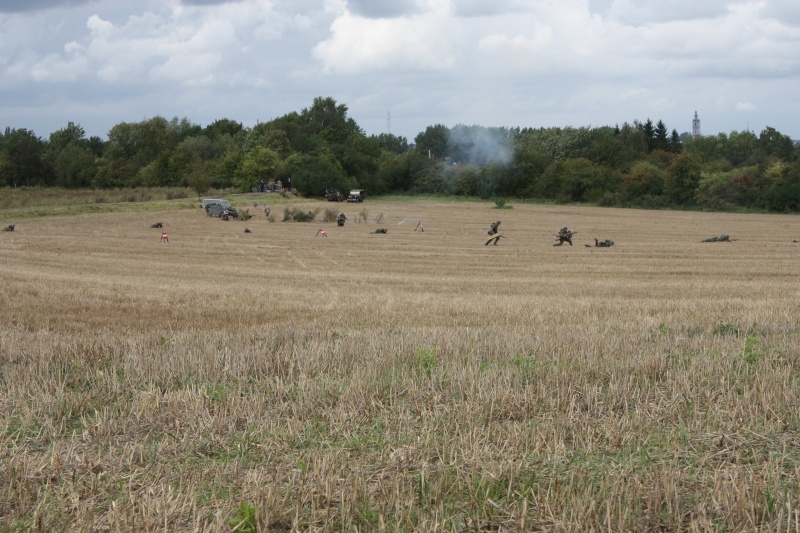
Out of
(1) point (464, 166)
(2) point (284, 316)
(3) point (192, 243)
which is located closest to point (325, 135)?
(1) point (464, 166)

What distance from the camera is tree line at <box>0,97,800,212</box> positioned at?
82.0m

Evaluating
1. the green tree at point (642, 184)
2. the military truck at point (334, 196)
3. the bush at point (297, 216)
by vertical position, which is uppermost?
the green tree at point (642, 184)

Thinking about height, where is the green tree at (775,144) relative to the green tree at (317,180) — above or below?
above

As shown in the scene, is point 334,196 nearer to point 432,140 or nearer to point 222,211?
point 222,211

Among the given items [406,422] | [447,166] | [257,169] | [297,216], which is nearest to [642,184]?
[447,166]

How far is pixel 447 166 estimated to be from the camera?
95.1 meters

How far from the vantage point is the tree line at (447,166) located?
82.0 meters

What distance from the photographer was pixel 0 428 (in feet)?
19.8

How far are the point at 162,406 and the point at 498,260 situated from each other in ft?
82.9

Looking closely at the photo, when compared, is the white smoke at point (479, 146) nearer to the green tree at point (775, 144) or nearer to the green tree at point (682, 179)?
the green tree at point (682, 179)

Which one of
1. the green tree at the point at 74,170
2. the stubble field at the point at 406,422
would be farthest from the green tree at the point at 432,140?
the stubble field at the point at 406,422

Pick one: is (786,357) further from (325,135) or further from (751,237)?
(325,135)

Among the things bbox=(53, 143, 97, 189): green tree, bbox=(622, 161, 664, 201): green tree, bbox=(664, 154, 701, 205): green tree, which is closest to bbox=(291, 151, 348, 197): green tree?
bbox=(622, 161, 664, 201): green tree

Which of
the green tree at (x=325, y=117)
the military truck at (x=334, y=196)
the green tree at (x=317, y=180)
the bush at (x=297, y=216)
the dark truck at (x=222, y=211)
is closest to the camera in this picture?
the bush at (x=297, y=216)
